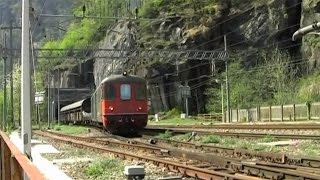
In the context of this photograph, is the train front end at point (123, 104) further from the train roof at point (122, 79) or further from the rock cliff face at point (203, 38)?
the rock cliff face at point (203, 38)

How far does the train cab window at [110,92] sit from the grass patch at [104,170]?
13926 mm

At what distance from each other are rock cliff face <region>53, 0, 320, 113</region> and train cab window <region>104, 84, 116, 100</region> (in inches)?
1273

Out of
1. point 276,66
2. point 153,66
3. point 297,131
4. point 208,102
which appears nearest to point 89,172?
point 297,131

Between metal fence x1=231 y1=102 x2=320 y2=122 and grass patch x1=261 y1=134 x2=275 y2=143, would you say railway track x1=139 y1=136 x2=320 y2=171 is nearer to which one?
grass patch x1=261 y1=134 x2=275 y2=143

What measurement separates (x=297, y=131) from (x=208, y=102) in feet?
127

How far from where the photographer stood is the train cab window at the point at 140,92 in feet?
92.0

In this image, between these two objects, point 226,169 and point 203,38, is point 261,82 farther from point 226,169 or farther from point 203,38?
point 226,169

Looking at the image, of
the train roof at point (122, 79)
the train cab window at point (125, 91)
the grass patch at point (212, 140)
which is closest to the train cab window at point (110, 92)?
the train roof at point (122, 79)

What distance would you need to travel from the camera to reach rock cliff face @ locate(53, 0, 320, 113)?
2461 inches

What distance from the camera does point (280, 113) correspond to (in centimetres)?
4031

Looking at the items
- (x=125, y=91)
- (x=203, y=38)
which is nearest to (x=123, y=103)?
(x=125, y=91)

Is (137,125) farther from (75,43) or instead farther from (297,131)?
(75,43)

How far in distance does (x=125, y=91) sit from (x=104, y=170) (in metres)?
15.2

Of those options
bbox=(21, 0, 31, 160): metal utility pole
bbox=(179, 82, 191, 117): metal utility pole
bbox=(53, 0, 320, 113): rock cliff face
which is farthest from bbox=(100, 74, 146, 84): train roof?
bbox=(179, 82, 191, 117): metal utility pole
